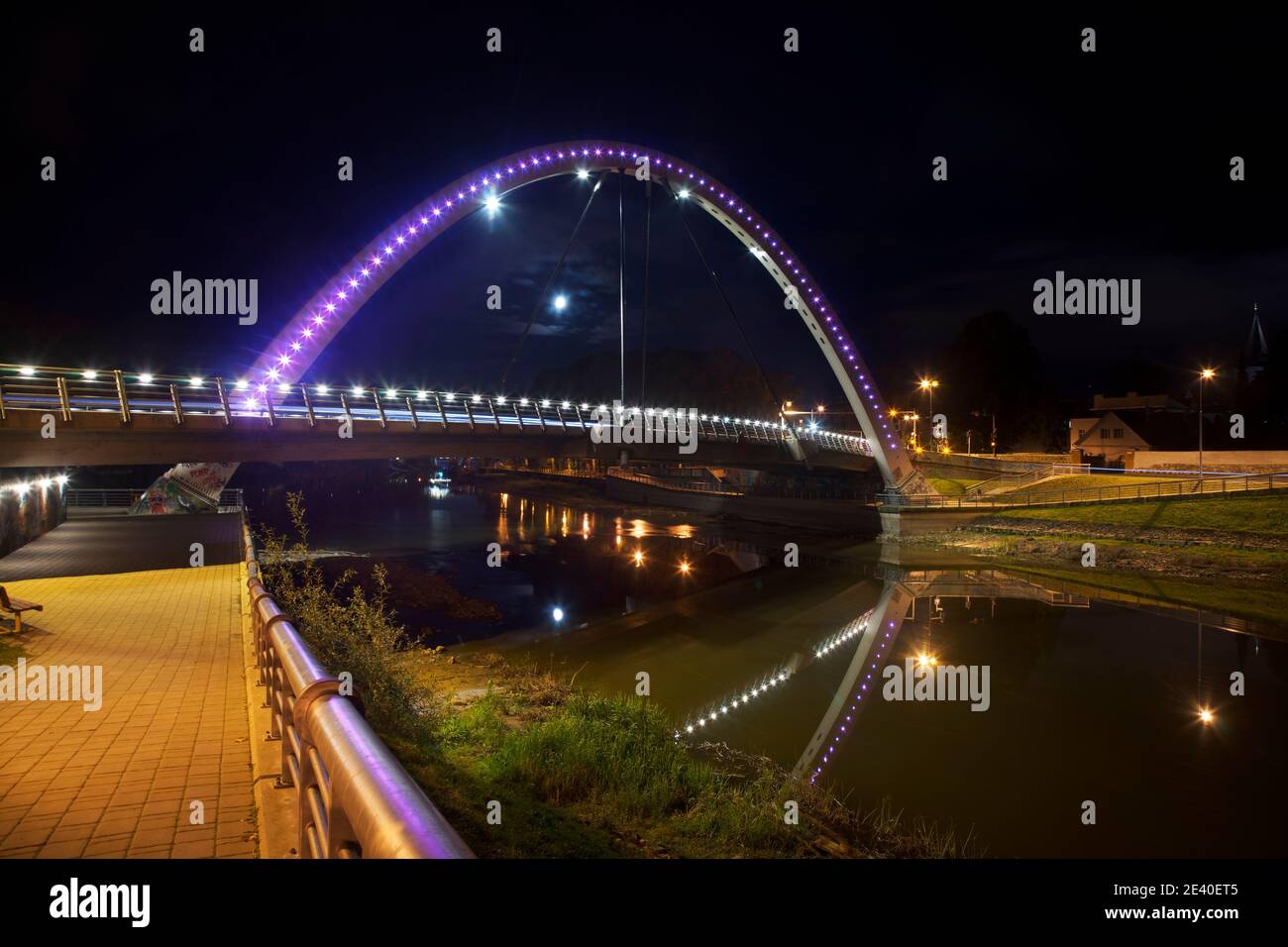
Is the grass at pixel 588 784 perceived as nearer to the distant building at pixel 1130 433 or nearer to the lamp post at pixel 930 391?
the distant building at pixel 1130 433

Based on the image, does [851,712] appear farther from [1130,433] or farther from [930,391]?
[930,391]

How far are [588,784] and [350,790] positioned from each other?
24.8ft

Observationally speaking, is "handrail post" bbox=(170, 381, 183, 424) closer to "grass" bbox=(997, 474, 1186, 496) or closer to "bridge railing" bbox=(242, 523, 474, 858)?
"bridge railing" bbox=(242, 523, 474, 858)

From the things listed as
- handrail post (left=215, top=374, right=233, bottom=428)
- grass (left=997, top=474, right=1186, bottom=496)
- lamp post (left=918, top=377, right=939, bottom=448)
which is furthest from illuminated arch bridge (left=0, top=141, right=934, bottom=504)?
lamp post (left=918, top=377, right=939, bottom=448)

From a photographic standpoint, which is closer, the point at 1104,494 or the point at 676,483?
the point at 1104,494

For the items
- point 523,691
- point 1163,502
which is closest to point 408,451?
point 523,691

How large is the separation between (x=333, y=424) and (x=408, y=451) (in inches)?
105

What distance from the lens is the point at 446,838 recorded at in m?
1.87

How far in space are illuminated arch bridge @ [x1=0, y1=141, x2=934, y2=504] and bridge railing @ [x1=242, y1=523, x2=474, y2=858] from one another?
1682cm

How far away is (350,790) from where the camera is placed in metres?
2.20

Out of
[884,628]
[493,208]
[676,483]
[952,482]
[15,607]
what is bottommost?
[884,628]

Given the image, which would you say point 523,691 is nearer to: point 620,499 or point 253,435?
point 253,435

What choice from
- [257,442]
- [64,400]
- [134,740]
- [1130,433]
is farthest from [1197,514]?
[64,400]
